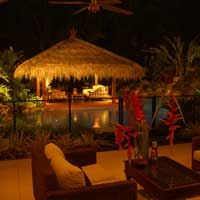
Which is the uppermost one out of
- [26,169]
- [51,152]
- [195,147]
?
[51,152]

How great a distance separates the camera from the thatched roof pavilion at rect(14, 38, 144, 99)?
9930 millimetres

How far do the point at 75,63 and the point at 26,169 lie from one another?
5090mm

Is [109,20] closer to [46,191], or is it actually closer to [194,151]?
[194,151]

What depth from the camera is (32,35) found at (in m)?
18.0

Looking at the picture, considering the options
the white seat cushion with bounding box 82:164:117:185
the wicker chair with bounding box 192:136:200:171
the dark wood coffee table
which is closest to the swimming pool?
the wicker chair with bounding box 192:136:200:171

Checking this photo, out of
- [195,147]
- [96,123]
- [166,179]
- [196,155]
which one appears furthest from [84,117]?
[166,179]

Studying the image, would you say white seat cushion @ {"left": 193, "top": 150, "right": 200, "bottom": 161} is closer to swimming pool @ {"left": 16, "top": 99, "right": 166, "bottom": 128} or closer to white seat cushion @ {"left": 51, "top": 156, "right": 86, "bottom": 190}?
white seat cushion @ {"left": 51, "top": 156, "right": 86, "bottom": 190}

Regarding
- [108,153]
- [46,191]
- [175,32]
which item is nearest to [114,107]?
[108,153]

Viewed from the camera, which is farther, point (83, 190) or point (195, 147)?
point (195, 147)

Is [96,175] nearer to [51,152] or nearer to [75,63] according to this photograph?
[51,152]

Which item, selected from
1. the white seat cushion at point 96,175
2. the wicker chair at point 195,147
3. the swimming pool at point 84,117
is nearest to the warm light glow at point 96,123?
the swimming pool at point 84,117

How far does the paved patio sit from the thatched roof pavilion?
402cm

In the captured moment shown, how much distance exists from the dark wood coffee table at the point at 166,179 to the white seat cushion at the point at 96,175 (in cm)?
41

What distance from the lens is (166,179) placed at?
12.3 feet
